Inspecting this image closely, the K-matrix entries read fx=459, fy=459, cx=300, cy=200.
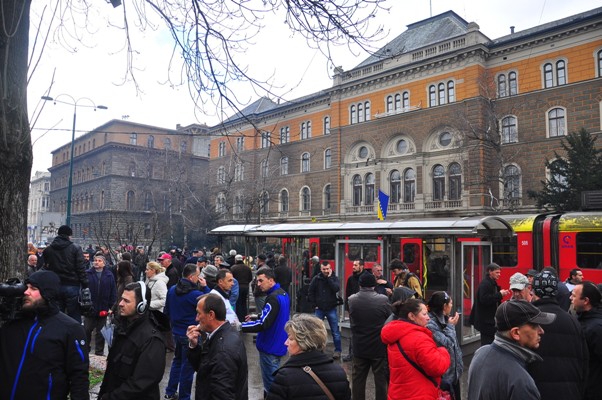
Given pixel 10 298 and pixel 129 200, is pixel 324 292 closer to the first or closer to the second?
pixel 10 298

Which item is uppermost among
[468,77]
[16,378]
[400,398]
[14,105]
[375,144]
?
[468,77]

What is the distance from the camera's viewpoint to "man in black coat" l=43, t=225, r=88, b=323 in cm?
736

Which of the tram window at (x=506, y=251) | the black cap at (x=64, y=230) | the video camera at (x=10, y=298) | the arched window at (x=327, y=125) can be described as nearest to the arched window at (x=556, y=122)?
the tram window at (x=506, y=251)

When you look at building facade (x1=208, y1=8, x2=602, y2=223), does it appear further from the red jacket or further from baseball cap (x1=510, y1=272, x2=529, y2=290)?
the red jacket

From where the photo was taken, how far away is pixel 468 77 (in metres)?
34.8

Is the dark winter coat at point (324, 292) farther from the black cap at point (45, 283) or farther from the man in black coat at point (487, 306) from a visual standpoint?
the black cap at point (45, 283)

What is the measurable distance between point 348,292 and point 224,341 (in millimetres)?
6243

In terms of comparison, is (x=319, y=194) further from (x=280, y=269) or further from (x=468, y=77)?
(x=280, y=269)

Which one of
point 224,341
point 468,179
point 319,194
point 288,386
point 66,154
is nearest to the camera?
point 288,386

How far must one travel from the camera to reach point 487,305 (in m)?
6.91

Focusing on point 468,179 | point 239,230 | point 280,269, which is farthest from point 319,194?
point 280,269

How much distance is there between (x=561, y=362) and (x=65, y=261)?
22.8 feet

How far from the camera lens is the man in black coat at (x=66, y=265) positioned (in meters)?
7.36

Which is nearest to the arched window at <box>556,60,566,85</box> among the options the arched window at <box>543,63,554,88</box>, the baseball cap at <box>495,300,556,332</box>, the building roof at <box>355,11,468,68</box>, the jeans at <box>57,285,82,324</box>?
the arched window at <box>543,63,554,88</box>
